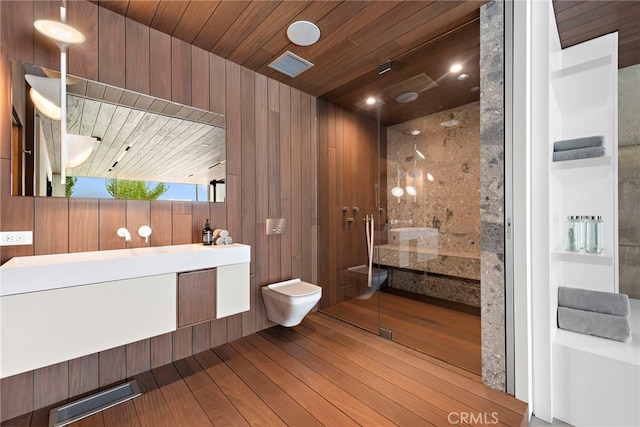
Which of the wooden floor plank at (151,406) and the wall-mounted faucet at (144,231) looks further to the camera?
the wall-mounted faucet at (144,231)

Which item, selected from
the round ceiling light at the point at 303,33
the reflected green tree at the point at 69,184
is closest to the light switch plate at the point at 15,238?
the reflected green tree at the point at 69,184

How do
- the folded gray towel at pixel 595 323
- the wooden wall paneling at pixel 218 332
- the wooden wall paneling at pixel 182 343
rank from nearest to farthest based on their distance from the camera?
the folded gray towel at pixel 595 323, the wooden wall paneling at pixel 182 343, the wooden wall paneling at pixel 218 332

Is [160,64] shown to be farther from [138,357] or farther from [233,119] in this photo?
[138,357]

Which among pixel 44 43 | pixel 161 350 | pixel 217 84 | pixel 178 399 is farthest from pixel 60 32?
pixel 178 399

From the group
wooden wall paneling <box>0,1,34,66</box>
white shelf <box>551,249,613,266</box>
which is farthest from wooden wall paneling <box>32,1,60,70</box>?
white shelf <box>551,249,613,266</box>

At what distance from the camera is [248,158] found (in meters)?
2.68

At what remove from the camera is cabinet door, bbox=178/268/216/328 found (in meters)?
1.87

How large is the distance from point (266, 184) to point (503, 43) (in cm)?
213

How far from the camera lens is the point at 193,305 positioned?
1.93 meters

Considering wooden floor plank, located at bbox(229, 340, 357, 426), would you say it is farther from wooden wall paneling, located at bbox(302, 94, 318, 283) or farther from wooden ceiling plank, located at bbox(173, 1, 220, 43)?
wooden ceiling plank, located at bbox(173, 1, 220, 43)

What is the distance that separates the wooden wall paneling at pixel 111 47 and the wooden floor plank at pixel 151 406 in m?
2.07

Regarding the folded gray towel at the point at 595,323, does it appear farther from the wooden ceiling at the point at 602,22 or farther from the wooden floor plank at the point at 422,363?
the wooden ceiling at the point at 602,22

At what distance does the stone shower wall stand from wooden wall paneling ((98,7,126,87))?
12.6ft

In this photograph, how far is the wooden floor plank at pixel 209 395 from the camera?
1581 millimetres
